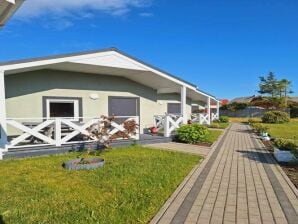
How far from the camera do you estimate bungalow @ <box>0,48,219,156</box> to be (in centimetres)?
963

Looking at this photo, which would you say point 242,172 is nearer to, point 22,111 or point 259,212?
point 259,212

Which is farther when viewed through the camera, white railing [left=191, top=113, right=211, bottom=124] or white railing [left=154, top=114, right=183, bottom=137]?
white railing [left=191, top=113, right=211, bottom=124]

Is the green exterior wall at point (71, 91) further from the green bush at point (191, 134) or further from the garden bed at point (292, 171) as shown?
the garden bed at point (292, 171)

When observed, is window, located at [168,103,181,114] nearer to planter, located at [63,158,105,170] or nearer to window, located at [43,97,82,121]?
window, located at [43,97,82,121]

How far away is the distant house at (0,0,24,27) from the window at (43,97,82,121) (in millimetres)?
7035

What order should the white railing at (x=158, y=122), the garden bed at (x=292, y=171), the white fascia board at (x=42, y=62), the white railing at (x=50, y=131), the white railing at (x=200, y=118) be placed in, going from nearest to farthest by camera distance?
1. the garden bed at (x=292, y=171)
2. the white fascia board at (x=42, y=62)
3. the white railing at (x=50, y=131)
4. the white railing at (x=158, y=122)
5. the white railing at (x=200, y=118)

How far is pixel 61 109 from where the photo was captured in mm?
12438

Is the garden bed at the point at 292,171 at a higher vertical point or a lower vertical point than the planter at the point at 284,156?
lower

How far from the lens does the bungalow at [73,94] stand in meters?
9.63

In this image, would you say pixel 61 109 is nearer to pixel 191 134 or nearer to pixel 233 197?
pixel 191 134

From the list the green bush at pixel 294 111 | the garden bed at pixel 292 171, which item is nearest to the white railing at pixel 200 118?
the garden bed at pixel 292 171

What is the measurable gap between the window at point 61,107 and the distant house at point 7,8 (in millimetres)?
7035

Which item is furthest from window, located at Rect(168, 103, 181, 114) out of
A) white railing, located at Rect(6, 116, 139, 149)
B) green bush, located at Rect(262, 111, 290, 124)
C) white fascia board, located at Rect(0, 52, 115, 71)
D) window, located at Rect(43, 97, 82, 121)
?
green bush, located at Rect(262, 111, 290, 124)

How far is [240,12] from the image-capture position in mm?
15406
